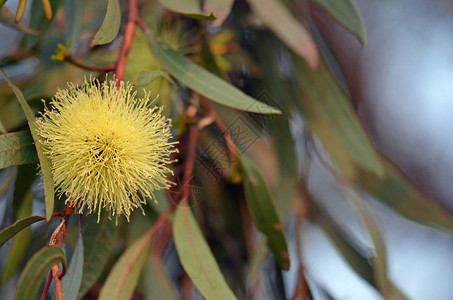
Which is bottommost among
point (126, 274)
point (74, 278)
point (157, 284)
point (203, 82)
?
point (157, 284)

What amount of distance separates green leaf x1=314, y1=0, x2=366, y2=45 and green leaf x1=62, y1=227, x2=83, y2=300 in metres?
0.64

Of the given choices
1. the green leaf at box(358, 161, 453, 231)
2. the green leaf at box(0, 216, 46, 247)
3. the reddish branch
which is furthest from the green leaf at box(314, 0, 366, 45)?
the green leaf at box(0, 216, 46, 247)

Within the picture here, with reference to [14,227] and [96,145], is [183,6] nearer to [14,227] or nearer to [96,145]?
[96,145]

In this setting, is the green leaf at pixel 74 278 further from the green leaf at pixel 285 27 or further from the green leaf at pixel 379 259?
the green leaf at pixel 379 259

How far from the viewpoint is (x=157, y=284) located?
1.09m

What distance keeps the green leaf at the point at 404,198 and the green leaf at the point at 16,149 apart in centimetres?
101

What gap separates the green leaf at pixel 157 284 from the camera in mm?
1076

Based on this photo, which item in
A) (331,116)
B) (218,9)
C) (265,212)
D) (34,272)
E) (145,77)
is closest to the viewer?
(34,272)

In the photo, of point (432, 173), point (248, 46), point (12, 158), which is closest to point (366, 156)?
point (248, 46)

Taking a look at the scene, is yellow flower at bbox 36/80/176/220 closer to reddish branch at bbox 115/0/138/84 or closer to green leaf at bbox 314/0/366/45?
reddish branch at bbox 115/0/138/84

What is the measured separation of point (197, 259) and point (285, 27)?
1.67 feet

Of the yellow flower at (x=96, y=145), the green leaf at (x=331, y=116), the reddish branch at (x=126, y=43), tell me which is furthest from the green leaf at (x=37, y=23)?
the green leaf at (x=331, y=116)

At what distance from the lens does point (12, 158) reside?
620mm

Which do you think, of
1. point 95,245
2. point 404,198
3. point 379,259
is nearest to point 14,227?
point 95,245
